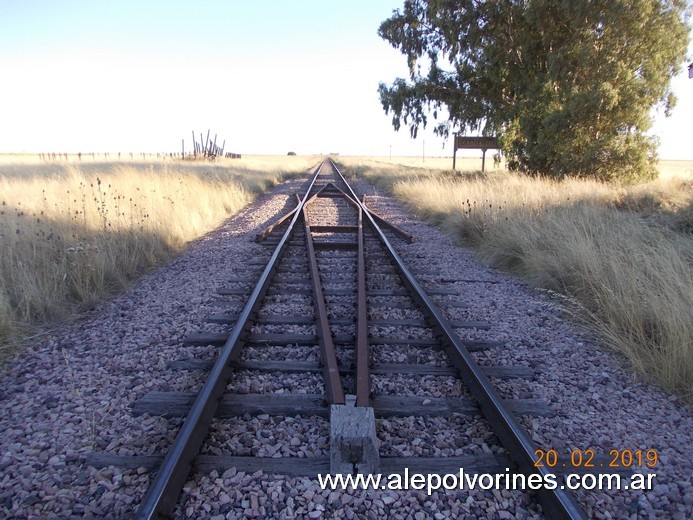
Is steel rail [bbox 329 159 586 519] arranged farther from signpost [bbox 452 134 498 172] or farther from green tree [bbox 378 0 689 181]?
signpost [bbox 452 134 498 172]

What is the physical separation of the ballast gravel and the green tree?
11591 millimetres

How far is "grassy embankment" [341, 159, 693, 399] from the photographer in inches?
161

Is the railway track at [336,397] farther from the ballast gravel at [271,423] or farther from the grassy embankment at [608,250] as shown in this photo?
the grassy embankment at [608,250]

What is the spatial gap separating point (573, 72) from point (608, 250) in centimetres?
1140

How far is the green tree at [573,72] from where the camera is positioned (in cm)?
1387

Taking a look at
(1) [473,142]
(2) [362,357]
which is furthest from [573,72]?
(2) [362,357]

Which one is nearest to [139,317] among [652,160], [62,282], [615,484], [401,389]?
[62,282]

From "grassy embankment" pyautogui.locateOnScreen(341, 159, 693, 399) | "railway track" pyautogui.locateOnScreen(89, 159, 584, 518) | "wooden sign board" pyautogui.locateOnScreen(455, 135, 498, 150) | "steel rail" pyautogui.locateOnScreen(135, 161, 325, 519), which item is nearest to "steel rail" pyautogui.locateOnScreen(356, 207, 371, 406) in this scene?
"railway track" pyautogui.locateOnScreen(89, 159, 584, 518)

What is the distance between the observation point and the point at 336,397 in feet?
9.62

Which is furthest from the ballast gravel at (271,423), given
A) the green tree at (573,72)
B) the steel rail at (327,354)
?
the green tree at (573,72)

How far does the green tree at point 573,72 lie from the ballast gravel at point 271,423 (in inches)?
456

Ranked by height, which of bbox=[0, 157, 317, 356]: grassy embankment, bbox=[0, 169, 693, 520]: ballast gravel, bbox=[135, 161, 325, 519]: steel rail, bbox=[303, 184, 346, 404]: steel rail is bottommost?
bbox=[0, 169, 693, 520]: ballast gravel

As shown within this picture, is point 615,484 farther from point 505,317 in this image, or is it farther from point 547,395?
point 505,317

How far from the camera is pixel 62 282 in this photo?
18.2 feet
